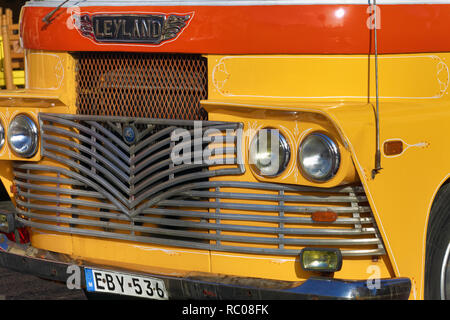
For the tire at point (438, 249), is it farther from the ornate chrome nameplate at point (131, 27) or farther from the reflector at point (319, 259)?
the ornate chrome nameplate at point (131, 27)

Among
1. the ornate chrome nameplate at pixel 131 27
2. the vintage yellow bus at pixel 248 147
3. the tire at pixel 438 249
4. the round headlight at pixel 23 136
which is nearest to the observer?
the vintage yellow bus at pixel 248 147

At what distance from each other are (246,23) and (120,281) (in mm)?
1445

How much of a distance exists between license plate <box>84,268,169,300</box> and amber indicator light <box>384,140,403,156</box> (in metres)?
1.27

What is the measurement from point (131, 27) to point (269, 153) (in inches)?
40.6

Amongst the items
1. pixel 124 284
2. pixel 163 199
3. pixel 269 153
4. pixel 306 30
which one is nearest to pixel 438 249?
pixel 269 153

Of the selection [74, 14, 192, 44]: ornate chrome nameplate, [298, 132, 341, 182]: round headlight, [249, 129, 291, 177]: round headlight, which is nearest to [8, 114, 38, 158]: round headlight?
[74, 14, 192, 44]: ornate chrome nameplate

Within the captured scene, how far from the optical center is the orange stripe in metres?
4.01

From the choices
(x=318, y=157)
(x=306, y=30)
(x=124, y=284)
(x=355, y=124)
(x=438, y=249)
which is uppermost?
(x=306, y=30)

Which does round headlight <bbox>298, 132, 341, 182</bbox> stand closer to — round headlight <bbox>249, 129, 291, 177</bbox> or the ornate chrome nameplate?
round headlight <bbox>249, 129, 291, 177</bbox>

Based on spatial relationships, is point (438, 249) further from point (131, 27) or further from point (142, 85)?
point (131, 27)

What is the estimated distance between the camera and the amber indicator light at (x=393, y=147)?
3834mm

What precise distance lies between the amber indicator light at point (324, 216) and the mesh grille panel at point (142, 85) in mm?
803

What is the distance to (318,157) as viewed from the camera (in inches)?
152

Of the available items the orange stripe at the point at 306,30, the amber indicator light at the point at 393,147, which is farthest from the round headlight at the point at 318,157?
the orange stripe at the point at 306,30
